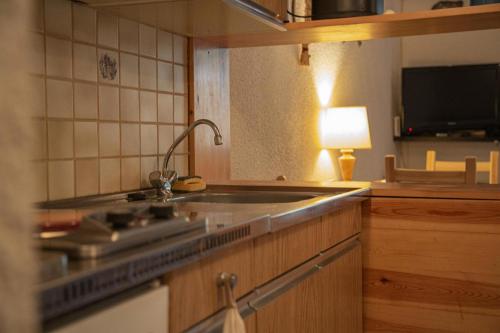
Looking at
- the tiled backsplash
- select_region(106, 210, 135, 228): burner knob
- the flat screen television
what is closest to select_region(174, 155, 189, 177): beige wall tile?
the tiled backsplash

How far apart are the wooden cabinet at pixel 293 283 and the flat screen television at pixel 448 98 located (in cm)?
440

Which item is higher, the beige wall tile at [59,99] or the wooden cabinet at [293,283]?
the beige wall tile at [59,99]

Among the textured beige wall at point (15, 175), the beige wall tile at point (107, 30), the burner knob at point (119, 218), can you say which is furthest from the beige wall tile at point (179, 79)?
the textured beige wall at point (15, 175)

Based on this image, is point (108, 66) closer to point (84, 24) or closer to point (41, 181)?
point (84, 24)

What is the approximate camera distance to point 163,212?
986mm

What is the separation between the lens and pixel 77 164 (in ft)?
5.03

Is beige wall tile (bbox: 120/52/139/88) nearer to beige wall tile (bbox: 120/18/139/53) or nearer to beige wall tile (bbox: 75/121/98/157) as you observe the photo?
beige wall tile (bbox: 120/18/139/53)


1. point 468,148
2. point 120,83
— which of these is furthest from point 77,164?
point 468,148

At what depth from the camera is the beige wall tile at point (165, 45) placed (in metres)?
1.92

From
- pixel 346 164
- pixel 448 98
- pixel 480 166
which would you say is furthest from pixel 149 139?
pixel 448 98

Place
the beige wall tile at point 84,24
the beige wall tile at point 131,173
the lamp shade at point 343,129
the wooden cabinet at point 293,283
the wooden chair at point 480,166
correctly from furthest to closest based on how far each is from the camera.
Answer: the wooden chair at point 480,166
the lamp shade at point 343,129
the beige wall tile at point 131,173
the beige wall tile at point 84,24
the wooden cabinet at point 293,283

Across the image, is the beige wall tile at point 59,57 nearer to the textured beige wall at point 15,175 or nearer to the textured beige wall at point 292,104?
the textured beige wall at point 15,175

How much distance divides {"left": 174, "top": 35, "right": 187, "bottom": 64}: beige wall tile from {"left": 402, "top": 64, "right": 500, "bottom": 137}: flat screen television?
445 cm

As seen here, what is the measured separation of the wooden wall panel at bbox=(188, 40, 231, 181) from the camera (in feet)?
6.91
